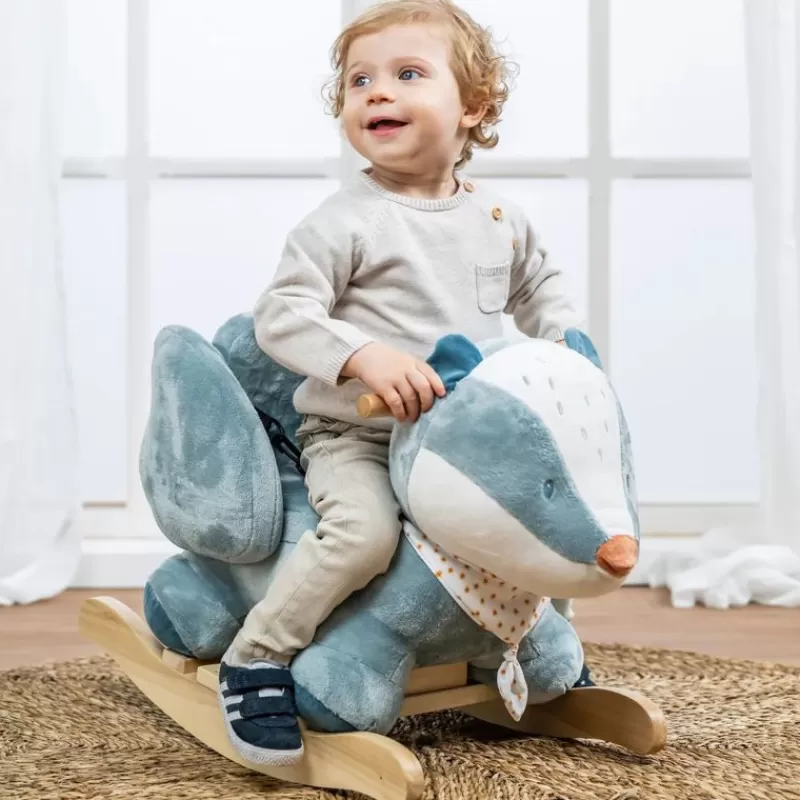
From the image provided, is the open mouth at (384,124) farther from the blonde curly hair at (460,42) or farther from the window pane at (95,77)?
the window pane at (95,77)

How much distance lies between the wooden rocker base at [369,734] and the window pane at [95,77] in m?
1.05

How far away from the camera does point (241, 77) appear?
2.18 metres

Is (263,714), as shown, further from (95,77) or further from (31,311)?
(95,77)

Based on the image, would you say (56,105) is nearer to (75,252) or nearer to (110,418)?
(75,252)

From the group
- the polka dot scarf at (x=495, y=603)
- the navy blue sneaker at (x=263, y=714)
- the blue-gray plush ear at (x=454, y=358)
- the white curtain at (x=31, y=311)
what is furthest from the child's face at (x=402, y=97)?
the white curtain at (x=31, y=311)

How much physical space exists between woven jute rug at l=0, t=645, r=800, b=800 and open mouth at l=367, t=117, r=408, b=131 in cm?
61

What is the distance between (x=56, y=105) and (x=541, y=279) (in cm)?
105

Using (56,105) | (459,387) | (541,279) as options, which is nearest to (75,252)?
(56,105)

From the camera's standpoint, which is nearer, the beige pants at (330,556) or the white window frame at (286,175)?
the beige pants at (330,556)

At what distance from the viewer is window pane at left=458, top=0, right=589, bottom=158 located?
2.17 meters

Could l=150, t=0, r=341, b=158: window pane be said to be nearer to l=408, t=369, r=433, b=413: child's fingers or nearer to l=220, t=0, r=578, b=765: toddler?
l=220, t=0, r=578, b=765: toddler

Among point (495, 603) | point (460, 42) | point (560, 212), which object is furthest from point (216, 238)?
point (495, 603)

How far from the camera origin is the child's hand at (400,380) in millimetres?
1002

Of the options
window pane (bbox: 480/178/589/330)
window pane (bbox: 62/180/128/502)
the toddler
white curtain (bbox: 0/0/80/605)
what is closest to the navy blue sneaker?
the toddler
